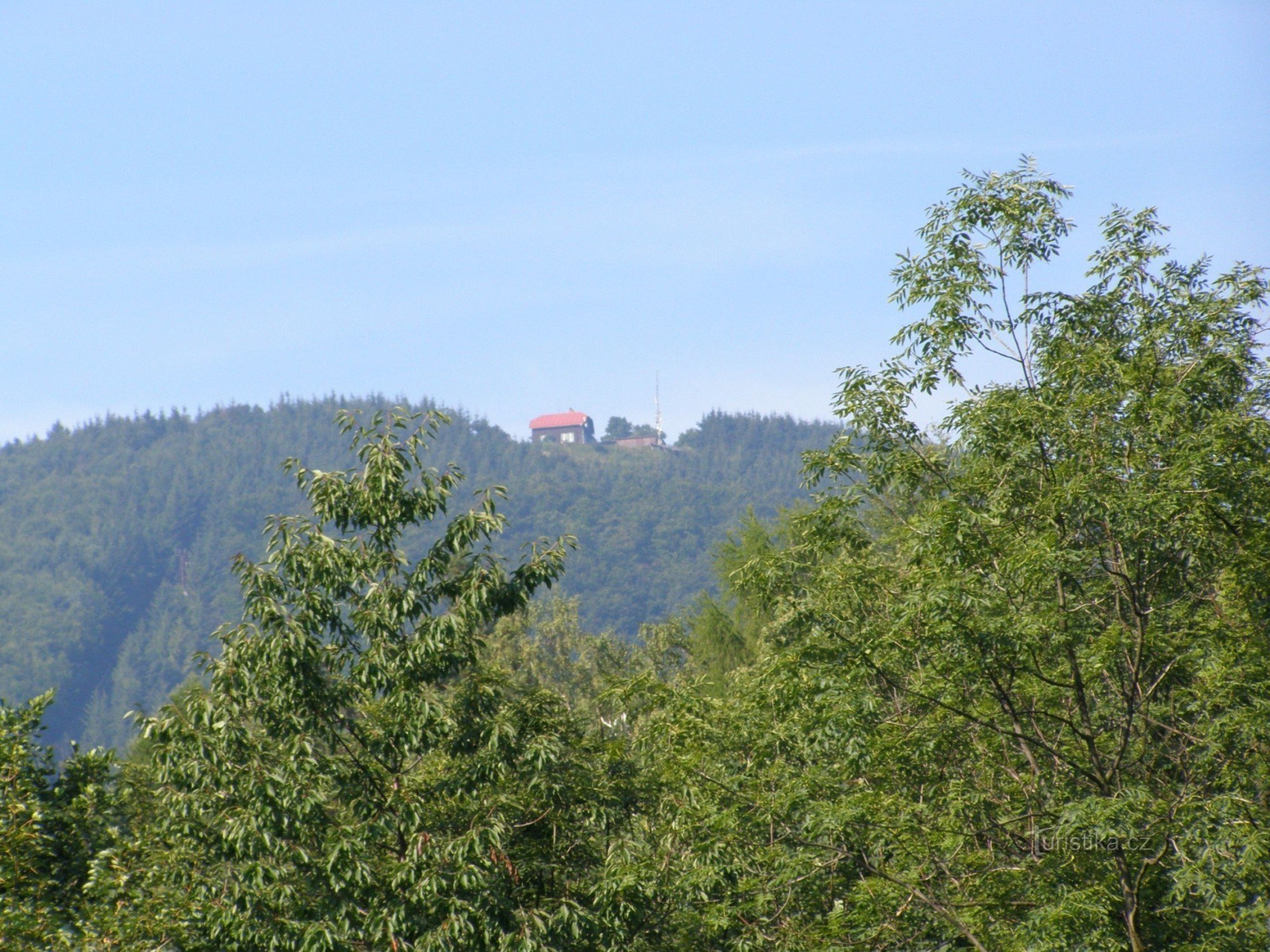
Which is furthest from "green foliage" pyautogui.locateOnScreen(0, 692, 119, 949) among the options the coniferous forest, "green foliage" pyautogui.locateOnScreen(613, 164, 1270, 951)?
"green foliage" pyautogui.locateOnScreen(613, 164, 1270, 951)

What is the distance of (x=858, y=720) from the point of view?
1112cm

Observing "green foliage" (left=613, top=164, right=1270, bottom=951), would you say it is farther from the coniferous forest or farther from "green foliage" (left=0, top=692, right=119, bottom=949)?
"green foliage" (left=0, top=692, right=119, bottom=949)

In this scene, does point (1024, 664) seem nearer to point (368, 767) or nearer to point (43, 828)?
point (368, 767)

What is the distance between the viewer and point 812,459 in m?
12.0

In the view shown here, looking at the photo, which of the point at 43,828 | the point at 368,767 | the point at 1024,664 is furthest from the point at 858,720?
the point at 43,828

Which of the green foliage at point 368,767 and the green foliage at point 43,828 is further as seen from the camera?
the green foliage at point 43,828

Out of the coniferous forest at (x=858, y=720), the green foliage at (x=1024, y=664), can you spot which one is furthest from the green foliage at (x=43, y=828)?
the green foliage at (x=1024, y=664)

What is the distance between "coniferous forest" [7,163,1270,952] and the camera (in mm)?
10102

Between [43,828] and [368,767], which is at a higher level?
[368,767]

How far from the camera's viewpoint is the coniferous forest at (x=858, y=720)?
10.1 m

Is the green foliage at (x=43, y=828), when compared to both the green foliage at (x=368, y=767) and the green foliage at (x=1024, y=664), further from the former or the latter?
the green foliage at (x=1024, y=664)

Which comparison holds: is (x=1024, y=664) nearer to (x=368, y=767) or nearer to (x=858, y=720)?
(x=858, y=720)

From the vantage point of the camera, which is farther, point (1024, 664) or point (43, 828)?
point (43, 828)

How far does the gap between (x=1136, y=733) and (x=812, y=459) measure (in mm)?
4126
